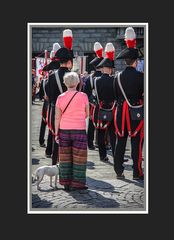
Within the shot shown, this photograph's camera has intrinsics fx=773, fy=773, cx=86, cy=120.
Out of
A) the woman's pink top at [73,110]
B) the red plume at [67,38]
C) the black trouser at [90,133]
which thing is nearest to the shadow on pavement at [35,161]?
the woman's pink top at [73,110]

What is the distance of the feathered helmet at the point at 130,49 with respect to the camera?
11117 millimetres

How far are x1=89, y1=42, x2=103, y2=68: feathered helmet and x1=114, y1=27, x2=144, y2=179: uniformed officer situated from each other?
0.66 m

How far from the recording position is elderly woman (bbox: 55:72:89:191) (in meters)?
10.7

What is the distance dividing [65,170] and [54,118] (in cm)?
122

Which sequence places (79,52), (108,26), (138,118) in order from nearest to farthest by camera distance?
1. (108,26)
2. (138,118)
3. (79,52)

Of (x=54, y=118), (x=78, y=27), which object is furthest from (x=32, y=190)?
(x=78, y=27)

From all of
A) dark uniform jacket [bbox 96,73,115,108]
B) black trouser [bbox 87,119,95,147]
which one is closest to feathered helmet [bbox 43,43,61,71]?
dark uniform jacket [bbox 96,73,115,108]

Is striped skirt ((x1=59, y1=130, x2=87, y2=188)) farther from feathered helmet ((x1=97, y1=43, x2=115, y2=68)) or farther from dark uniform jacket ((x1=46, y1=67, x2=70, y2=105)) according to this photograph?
feathered helmet ((x1=97, y1=43, x2=115, y2=68))

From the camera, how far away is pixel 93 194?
1085cm

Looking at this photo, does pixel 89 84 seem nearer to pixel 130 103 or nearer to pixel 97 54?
pixel 97 54

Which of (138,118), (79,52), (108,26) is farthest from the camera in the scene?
(79,52)

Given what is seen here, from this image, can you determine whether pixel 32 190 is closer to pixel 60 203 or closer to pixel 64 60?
pixel 60 203

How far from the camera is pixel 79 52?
1217 centimetres

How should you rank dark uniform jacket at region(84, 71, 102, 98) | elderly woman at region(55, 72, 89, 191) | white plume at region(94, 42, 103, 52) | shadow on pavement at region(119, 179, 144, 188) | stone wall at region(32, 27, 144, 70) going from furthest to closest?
dark uniform jacket at region(84, 71, 102, 98), white plume at region(94, 42, 103, 52), shadow on pavement at region(119, 179, 144, 188), elderly woman at region(55, 72, 89, 191), stone wall at region(32, 27, 144, 70)
